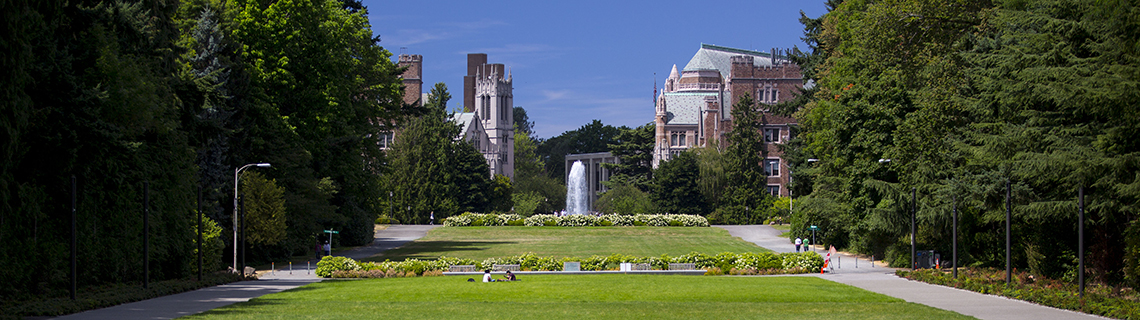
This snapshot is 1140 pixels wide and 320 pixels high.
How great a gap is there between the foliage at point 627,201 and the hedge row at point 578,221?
11.4 metres

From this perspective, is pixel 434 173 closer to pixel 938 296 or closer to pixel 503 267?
pixel 503 267

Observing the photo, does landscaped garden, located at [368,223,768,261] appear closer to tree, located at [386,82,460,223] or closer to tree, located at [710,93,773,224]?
tree, located at [710,93,773,224]

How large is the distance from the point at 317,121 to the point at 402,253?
861cm

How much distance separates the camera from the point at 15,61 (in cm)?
2034

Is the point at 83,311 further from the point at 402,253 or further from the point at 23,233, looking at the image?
the point at 402,253

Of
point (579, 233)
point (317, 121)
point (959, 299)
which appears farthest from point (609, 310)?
point (579, 233)

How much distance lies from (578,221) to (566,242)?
21115mm

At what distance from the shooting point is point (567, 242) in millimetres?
62031

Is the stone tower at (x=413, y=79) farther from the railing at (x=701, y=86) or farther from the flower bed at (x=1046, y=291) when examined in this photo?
the flower bed at (x=1046, y=291)

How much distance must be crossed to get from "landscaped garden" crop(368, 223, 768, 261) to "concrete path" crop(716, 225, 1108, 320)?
35.7 ft

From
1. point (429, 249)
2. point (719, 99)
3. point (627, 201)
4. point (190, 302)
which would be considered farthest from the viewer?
point (719, 99)

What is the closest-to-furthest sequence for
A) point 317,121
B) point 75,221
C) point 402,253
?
point 75,221 < point 317,121 < point 402,253

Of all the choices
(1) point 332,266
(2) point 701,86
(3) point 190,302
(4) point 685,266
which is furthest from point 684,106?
(3) point 190,302

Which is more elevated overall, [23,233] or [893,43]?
[893,43]
